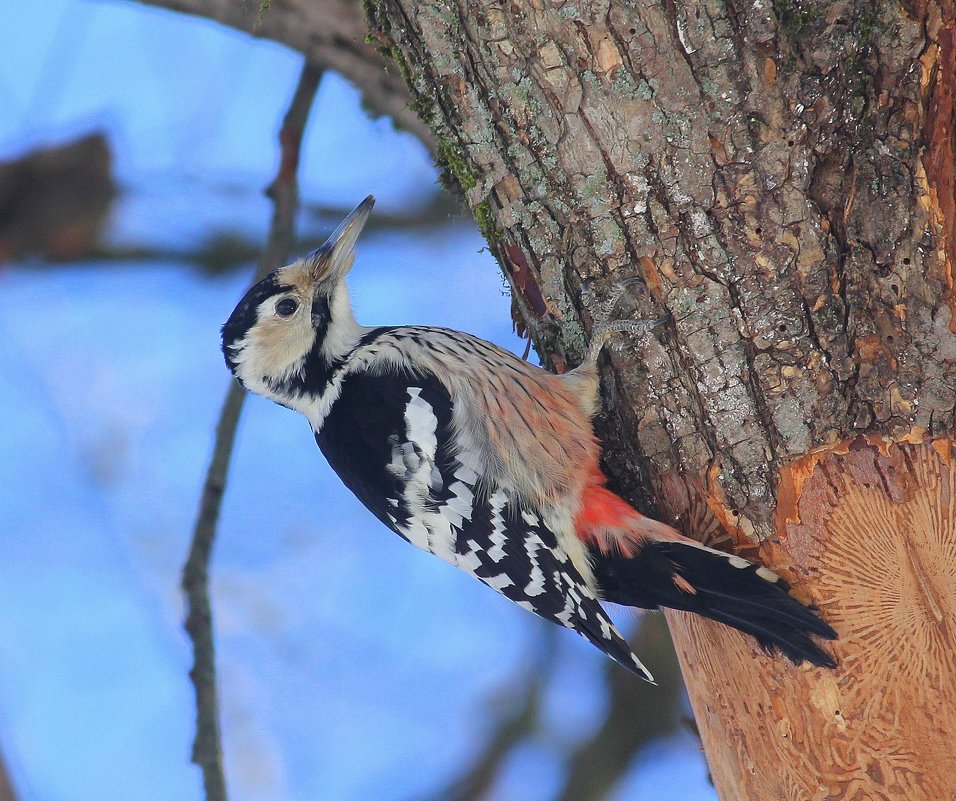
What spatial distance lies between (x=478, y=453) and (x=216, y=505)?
3.42ft

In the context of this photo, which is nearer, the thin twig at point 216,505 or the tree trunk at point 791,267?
the tree trunk at point 791,267

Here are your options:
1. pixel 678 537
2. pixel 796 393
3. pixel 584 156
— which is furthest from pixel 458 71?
pixel 678 537

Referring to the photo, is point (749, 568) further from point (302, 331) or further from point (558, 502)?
point (302, 331)

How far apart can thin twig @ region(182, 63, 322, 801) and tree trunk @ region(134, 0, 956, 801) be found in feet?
4.31

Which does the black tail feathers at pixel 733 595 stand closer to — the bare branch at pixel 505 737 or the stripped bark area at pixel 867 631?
the stripped bark area at pixel 867 631

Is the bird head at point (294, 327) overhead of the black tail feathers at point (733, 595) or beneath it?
overhead

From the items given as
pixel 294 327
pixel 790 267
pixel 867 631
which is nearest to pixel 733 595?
pixel 867 631

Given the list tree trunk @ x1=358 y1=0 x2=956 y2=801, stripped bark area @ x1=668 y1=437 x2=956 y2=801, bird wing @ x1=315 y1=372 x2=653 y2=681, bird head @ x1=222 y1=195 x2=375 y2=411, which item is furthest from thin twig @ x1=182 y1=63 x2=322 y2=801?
stripped bark area @ x1=668 y1=437 x2=956 y2=801

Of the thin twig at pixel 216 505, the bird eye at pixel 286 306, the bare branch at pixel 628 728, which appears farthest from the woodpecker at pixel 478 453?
the bare branch at pixel 628 728

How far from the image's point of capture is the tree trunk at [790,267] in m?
2.36

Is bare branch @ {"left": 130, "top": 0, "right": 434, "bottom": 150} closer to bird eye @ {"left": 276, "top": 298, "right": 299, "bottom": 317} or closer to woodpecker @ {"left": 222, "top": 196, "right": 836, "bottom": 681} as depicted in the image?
woodpecker @ {"left": 222, "top": 196, "right": 836, "bottom": 681}

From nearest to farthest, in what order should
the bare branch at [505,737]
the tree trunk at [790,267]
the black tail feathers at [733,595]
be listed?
1. the tree trunk at [790,267]
2. the black tail feathers at [733,595]
3. the bare branch at [505,737]

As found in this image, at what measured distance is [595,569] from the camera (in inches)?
125

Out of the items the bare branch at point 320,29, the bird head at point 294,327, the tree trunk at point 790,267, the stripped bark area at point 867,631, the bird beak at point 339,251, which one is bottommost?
the stripped bark area at point 867,631
